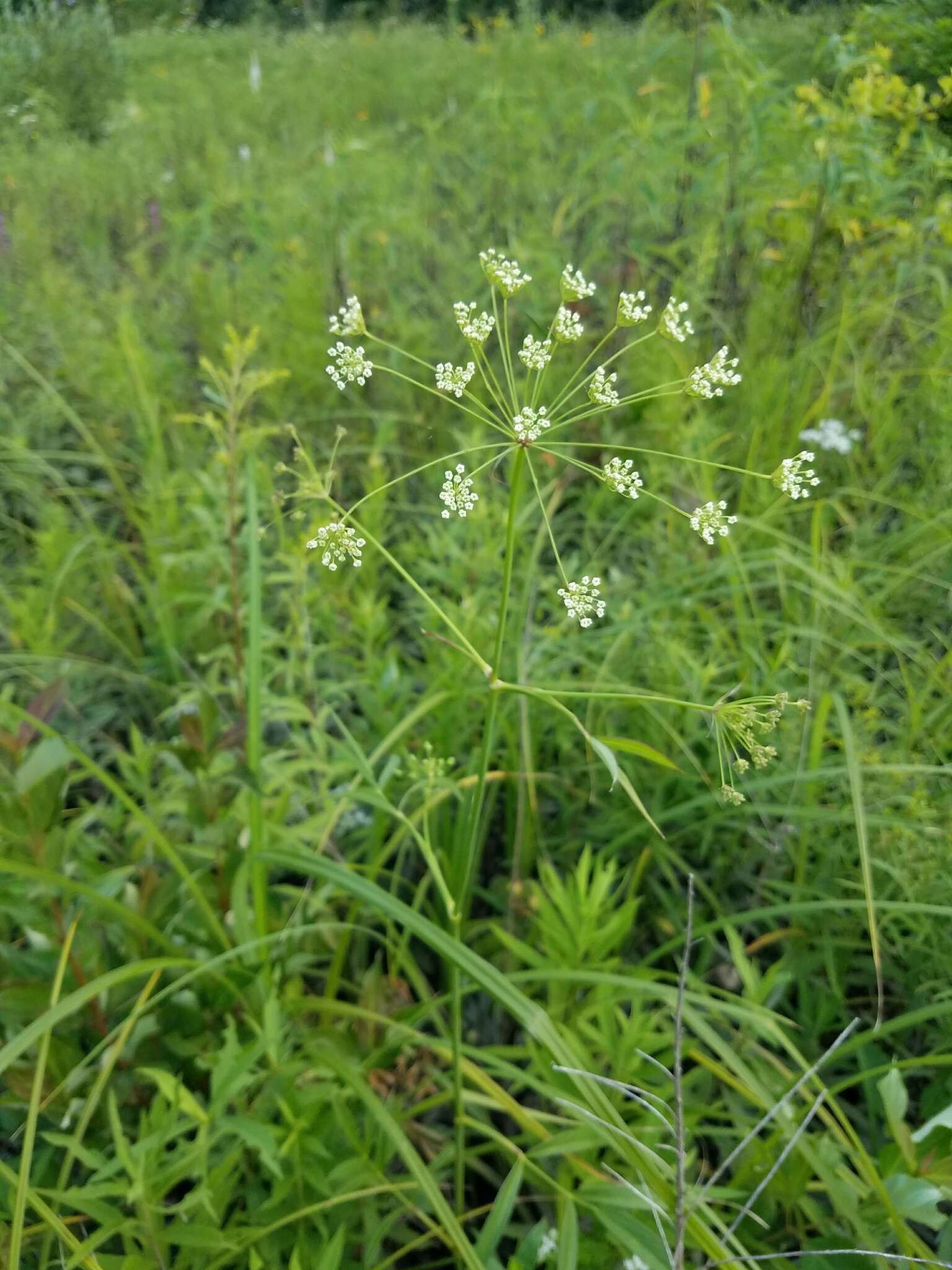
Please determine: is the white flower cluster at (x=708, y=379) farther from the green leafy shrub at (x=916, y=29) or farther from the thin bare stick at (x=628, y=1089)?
the green leafy shrub at (x=916, y=29)

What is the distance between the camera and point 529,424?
2.28 feet

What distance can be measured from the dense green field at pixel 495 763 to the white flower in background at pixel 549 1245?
48 mm

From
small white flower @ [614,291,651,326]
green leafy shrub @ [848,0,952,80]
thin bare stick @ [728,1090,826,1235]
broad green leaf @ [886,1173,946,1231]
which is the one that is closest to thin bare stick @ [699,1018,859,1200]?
thin bare stick @ [728,1090,826,1235]

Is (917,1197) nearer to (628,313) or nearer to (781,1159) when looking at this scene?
(781,1159)

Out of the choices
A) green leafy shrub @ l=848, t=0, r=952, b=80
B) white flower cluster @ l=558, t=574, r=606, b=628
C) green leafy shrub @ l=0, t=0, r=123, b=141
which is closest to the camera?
white flower cluster @ l=558, t=574, r=606, b=628

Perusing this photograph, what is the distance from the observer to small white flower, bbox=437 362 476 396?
0.74 m

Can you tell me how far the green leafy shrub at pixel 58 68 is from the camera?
14.8 feet

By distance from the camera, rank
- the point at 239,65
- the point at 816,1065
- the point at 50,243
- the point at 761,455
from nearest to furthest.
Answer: the point at 816,1065 → the point at 761,455 → the point at 50,243 → the point at 239,65

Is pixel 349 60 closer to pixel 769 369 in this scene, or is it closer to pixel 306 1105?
pixel 769 369

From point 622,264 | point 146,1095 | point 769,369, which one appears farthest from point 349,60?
point 146,1095

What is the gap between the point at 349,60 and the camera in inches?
300

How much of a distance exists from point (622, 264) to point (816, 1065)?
255 centimetres

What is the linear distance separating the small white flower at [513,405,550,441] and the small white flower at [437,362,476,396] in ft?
0.22

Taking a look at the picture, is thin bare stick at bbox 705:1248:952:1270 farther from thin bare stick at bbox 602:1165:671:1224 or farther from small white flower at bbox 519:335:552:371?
small white flower at bbox 519:335:552:371
